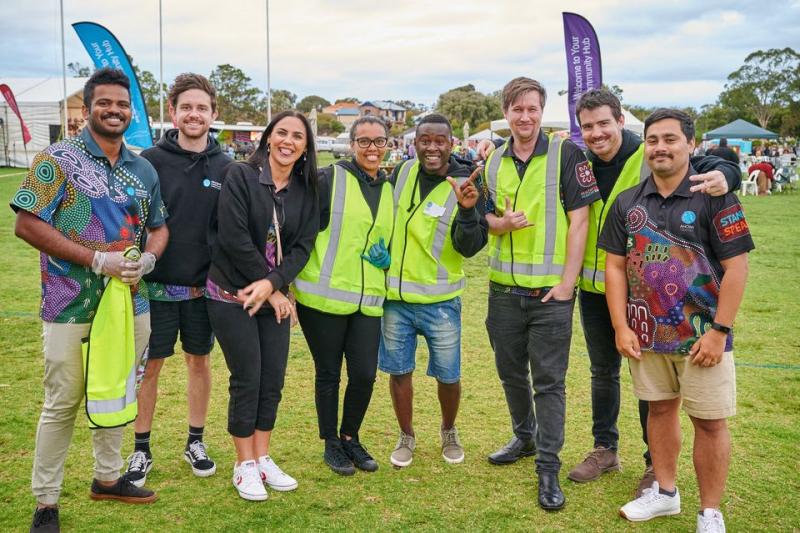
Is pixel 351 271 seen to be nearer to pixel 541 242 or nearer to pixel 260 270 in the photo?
pixel 260 270

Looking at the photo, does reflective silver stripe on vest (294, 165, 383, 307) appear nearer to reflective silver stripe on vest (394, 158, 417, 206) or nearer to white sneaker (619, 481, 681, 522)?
reflective silver stripe on vest (394, 158, 417, 206)

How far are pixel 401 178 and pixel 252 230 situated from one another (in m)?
0.94

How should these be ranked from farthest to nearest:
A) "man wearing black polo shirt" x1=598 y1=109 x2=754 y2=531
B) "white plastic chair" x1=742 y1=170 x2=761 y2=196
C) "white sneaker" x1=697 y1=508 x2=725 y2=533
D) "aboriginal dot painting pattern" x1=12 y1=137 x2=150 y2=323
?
"white plastic chair" x1=742 y1=170 x2=761 y2=196 → "white sneaker" x1=697 y1=508 x2=725 y2=533 → "man wearing black polo shirt" x1=598 y1=109 x2=754 y2=531 → "aboriginal dot painting pattern" x1=12 y1=137 x2=150 y2=323

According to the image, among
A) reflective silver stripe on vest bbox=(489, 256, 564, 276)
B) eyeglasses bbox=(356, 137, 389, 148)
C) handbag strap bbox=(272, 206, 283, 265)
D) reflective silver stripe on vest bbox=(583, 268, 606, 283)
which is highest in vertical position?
eyeglasses bbox=(356, 137, 389, 148)

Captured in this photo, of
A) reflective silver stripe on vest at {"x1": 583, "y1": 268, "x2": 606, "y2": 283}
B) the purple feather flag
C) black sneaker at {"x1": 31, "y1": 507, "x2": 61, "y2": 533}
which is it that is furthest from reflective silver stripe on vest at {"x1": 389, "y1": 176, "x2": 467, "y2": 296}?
the purple feather flag

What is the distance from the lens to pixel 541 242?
3559 mm

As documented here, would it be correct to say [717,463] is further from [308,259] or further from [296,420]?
A: [296,420]

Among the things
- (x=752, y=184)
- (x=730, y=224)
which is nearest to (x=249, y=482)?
(x=730, y=224)

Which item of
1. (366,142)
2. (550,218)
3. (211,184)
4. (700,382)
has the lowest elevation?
(700,382)

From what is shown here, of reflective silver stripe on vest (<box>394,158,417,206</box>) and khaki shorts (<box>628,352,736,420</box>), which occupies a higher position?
reflective silver stripe on vest (<box>394,158,417,206</box>)

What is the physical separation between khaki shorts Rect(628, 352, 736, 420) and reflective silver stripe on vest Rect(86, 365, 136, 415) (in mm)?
2470

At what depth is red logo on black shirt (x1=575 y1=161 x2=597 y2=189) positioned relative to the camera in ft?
11.6

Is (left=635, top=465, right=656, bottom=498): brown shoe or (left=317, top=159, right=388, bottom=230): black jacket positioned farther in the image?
(left=317, top=159, right=388, bottom=230): black jacket

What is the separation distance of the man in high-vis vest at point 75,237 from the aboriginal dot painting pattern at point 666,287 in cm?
234
